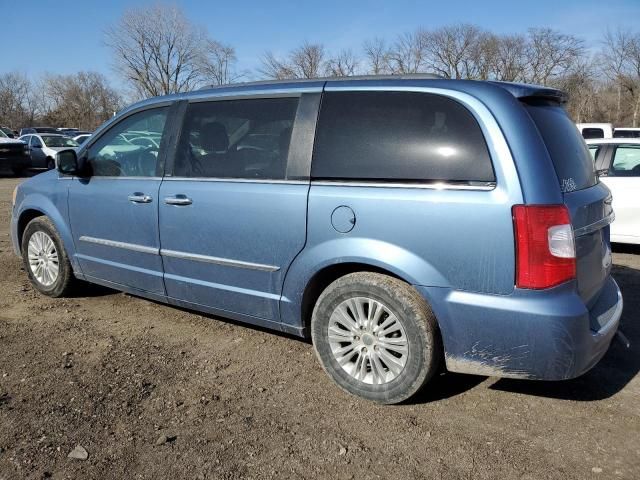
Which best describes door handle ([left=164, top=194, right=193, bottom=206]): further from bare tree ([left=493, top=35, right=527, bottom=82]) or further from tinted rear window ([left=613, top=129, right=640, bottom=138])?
bare tree ([left=493, top=35, right=527, bottom=82])

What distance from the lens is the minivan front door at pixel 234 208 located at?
3410mm

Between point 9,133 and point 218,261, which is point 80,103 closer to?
point 9,133

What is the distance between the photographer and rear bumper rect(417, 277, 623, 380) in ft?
8.84

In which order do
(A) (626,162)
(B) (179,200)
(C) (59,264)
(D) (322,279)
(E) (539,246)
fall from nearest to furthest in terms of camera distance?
(E) (539,246) → (D) (322,279) → (B) (179,200) → (C) (59,264) → (A) (626,162)

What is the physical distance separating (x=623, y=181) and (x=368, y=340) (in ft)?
18.2

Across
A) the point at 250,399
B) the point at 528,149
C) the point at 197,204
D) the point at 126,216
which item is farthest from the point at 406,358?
the point at 126,216

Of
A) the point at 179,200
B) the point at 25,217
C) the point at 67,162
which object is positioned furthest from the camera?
the point at 25,217

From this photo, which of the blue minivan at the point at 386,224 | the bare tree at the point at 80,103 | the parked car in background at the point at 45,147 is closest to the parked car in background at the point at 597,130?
the blue minivan at the point at 386,224

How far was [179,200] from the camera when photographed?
3.84 metres

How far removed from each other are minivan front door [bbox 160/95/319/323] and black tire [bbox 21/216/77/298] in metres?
1.39

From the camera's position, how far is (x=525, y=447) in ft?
9.18

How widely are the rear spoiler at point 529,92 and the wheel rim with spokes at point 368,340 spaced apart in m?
1.33

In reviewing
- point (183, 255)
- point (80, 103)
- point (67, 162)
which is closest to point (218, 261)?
point (183, 255)

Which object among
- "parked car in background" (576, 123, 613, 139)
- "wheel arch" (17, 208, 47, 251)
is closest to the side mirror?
"wheel arch" (17, 208, 47, 251)
